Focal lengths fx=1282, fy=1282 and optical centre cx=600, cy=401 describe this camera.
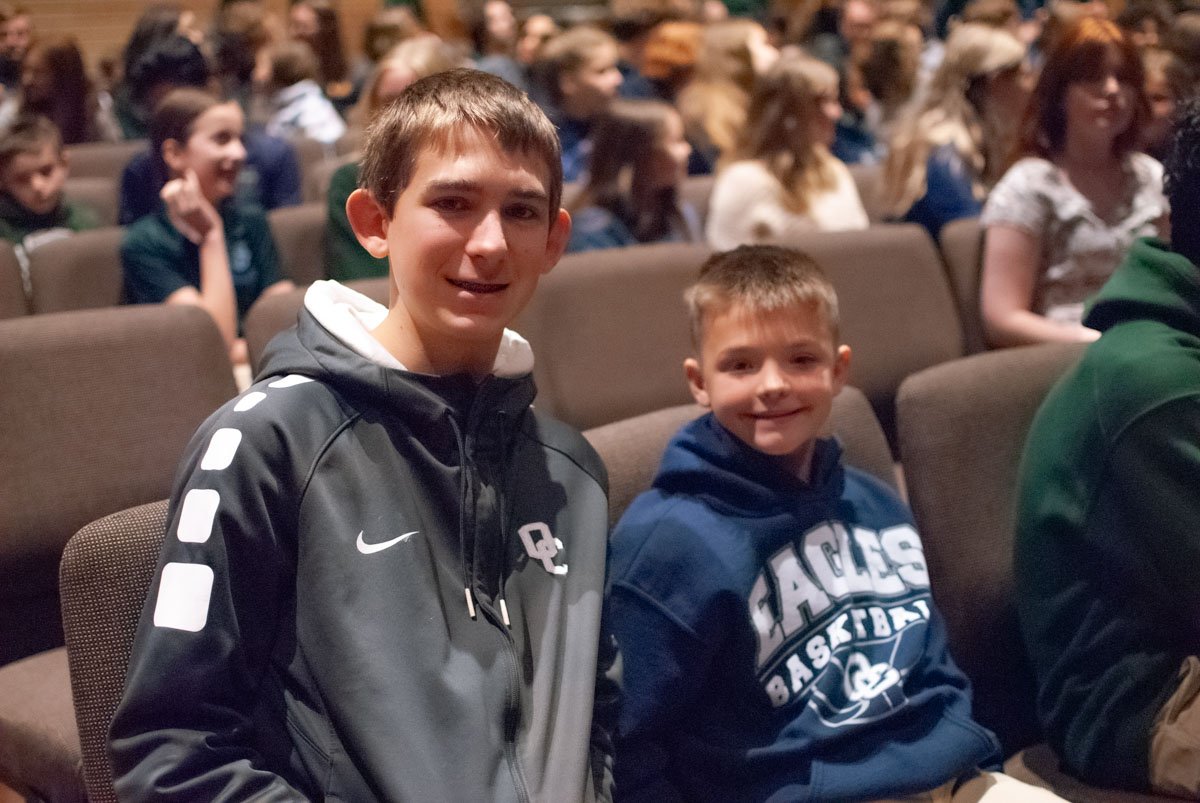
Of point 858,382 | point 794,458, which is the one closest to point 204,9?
point 858,382

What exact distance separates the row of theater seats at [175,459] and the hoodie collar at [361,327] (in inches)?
11.5

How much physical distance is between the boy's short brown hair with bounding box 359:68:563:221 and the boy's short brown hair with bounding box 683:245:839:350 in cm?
36

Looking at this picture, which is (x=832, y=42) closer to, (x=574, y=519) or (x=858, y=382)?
(x=858, y=382)

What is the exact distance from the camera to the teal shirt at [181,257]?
9.41 feet

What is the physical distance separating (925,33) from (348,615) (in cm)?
756

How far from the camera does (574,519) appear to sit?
1.41 m

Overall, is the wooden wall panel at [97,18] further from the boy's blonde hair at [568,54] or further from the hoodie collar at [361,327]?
the hoodie collar at [361,327]

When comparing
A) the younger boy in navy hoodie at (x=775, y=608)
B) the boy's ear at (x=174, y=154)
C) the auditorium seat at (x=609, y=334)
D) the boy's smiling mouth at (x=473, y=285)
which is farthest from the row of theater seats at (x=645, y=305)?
the boy's smiling mouth at (x=473, y=285)

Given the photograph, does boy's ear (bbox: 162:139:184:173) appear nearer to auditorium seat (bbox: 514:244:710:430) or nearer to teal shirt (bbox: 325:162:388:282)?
teal shirt (bbox: 325:162:388:282)

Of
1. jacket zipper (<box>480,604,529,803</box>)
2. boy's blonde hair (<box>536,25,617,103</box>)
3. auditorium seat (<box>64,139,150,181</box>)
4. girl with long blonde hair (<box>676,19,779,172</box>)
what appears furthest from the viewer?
auditorium seat (<box>64,139,150,181</box>)

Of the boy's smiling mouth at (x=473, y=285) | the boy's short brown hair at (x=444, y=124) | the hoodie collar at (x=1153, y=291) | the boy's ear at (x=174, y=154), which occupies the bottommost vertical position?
the boy's ear at (x=174, y=154)

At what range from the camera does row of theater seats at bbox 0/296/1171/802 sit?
1722 millimetres

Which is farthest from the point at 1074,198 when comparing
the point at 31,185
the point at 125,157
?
the point at 125,157

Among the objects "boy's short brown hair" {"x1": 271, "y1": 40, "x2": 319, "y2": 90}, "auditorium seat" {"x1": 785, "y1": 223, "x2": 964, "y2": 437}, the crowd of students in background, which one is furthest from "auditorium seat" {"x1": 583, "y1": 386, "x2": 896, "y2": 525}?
"boy's short brown hair" {"x1": 271, "y1": 40, "x2": 319, "y2": 90}
